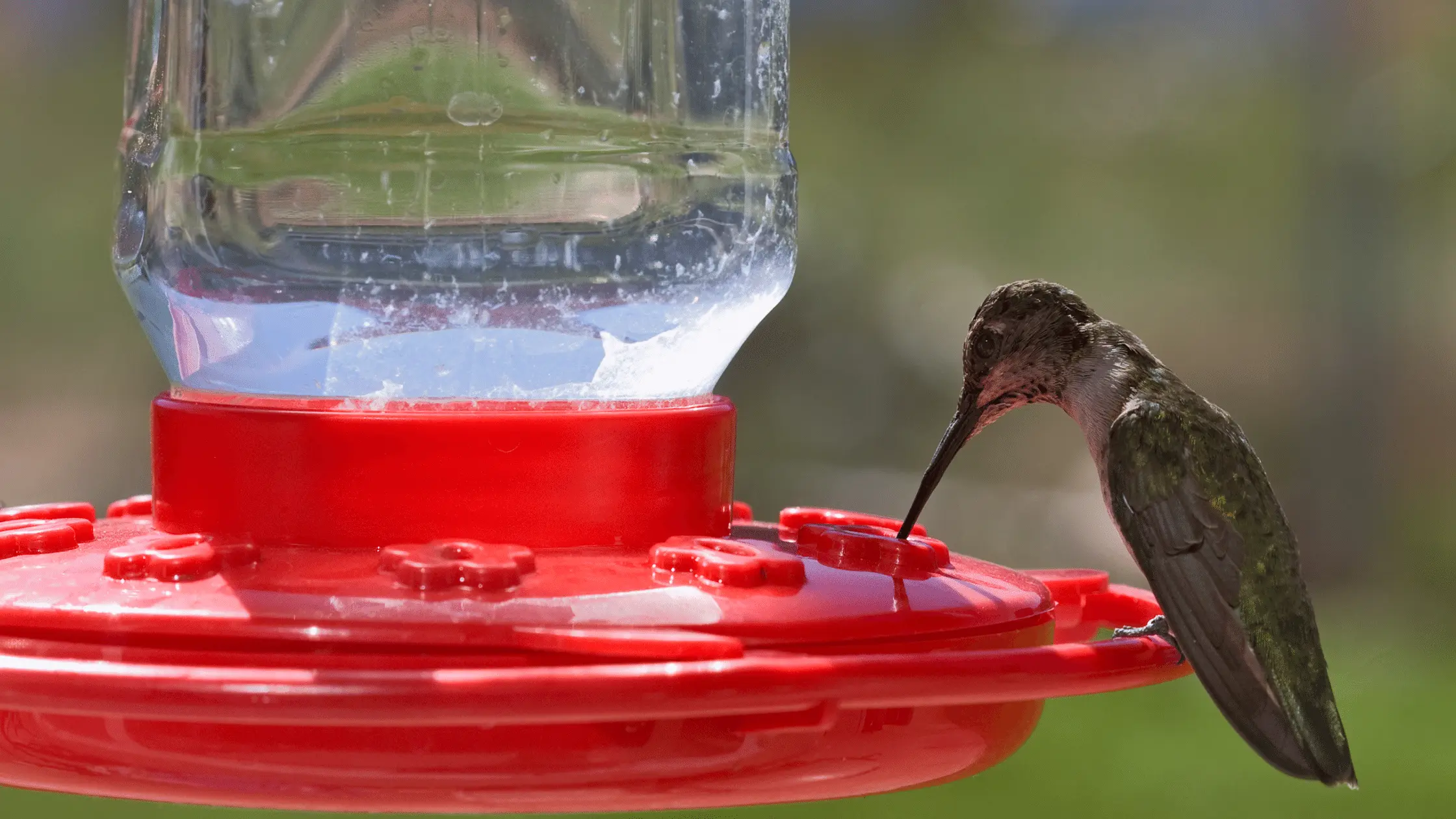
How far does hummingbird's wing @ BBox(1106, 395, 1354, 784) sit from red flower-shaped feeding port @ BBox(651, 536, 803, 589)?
700 mm

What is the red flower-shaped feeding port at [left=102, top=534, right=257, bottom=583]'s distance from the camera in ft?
5.47

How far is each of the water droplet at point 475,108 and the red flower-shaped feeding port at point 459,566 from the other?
0.96 metres

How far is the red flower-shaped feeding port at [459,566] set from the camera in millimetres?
1633

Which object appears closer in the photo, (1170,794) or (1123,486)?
(1123,486)

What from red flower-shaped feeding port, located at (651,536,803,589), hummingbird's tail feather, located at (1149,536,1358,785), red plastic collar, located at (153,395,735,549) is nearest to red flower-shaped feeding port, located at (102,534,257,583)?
red plastic collar, located at (153,395,735,549)

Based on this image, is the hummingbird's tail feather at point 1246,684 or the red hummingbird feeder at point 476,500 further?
the hummingbird's tail feather at point 1246,684

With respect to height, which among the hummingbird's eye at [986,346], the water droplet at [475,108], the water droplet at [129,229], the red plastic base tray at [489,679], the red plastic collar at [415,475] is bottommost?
the red plastic base tray at [489,679]

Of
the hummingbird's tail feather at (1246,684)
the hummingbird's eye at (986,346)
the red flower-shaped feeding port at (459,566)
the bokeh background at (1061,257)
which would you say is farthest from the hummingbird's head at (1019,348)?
the bokeh background at (1061,257)

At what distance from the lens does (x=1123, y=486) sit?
2.58 m

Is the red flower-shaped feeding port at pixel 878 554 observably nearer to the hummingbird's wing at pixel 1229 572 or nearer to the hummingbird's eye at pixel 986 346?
the hummingbird's wing at pixel 1229 572

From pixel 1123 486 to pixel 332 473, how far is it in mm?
1316

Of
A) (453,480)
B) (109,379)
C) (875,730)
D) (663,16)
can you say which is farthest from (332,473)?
(109,379)

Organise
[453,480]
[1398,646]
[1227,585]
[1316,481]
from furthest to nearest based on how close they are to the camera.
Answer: [1316,481]
[1398,646]
[1227,585]
[453,480]

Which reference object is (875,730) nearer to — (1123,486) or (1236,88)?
(1123,486)
